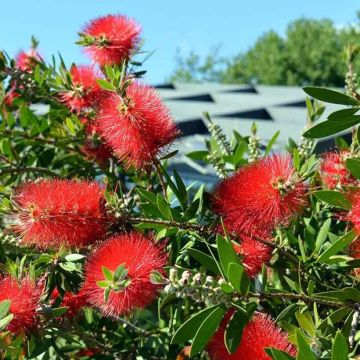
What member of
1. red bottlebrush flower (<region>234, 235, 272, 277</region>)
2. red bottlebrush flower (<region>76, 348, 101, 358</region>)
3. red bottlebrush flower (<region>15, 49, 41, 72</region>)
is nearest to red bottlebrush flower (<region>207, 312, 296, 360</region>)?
red bottlebrush flower (<region>234, 235, 272, 277</region>)

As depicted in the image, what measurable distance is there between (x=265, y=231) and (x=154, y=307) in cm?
36

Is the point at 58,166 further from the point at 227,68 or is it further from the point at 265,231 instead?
the point at 227,68

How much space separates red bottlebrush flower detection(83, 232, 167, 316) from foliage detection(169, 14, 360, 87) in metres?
16.9

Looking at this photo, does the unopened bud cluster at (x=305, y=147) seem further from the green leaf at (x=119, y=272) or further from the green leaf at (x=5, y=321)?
the green leaf at (x=5, y=321)

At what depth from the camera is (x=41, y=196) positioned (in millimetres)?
905

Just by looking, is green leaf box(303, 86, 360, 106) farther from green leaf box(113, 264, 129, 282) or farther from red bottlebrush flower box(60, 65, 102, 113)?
red bottlebrush flower box(60, 65, 102, 113)

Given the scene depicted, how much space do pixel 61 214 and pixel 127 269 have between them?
14 centimetres

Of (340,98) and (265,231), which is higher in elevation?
(340,98)

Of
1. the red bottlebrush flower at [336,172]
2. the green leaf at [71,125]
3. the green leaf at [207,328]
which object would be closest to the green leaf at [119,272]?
the green leaf at [207,328]

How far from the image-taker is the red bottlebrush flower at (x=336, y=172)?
1.02 metres

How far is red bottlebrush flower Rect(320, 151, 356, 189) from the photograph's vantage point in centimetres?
102

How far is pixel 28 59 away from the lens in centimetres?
156

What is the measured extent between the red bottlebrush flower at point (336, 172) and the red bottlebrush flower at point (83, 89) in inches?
17.9

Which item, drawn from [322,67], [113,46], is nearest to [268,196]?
[113,46]
